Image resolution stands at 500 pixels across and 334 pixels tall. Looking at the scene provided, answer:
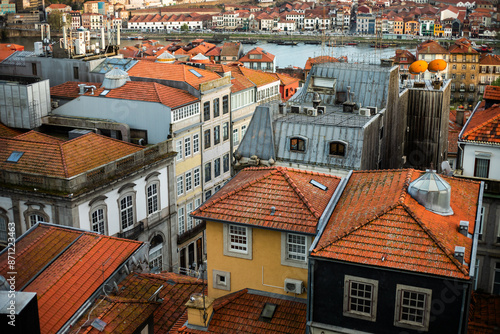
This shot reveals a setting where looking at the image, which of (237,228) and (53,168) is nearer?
(237,228)

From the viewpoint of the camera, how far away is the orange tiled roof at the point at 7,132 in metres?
30.8

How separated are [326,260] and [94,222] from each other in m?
13.8

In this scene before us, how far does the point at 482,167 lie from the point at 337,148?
533 cm

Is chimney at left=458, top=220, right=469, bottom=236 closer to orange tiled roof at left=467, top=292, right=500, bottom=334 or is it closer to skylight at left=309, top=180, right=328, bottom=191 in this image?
orange tiled roof at left=467, top=292, right=500, bottom=334

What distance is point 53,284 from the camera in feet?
58.5

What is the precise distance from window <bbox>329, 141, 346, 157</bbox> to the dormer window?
1.13 m

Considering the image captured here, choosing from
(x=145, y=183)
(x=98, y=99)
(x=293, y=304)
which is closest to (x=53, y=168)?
(x=145, y=183)

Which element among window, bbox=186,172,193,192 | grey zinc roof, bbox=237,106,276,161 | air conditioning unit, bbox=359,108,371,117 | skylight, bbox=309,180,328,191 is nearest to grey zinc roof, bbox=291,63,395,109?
air conditioning unit, bbox=359,108,371,117

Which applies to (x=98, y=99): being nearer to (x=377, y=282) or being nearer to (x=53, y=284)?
(x=53, y=284)

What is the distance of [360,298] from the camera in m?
14.6

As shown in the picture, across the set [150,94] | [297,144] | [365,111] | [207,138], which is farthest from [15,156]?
[365,111]

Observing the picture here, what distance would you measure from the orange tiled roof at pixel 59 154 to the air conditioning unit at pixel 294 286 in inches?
463

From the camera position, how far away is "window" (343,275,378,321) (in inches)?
568

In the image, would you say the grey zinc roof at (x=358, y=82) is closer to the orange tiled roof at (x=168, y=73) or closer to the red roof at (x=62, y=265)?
the orange tiled roof at (x=168, y=73)
